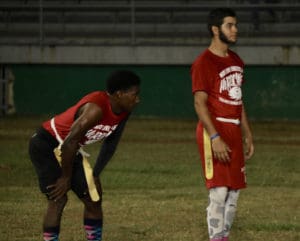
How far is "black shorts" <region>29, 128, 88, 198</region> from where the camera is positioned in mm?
7844

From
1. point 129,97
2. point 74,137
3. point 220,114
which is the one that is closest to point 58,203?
point 74,137

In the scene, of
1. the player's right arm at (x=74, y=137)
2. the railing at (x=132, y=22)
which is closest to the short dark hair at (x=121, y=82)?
the player's right arm at (x=74, y=137)

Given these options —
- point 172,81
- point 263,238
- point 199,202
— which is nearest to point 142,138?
point 172,81

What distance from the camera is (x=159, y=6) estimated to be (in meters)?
23.0

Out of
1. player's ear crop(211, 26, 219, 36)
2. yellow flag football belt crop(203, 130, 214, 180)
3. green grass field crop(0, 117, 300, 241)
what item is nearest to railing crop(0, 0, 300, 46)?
green grass field crop(0, 117, 300, 241)

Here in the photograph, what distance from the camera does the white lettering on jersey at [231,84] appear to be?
7396 mm

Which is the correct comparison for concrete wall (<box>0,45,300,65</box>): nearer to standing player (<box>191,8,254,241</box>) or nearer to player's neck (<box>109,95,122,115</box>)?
player's neck (<box>109,95,122,115</box>)

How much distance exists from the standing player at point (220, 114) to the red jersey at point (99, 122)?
2.34ft

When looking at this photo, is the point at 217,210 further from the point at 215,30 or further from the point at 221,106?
the point at 215,30

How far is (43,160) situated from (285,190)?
5.16m

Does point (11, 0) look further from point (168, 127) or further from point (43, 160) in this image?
point (43, 160)

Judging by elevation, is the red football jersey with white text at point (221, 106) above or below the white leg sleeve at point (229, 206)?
above

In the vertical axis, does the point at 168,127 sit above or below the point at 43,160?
below

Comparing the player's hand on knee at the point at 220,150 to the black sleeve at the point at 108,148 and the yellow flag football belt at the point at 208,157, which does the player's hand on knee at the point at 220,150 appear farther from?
the black sleeve at the point at 108,148
